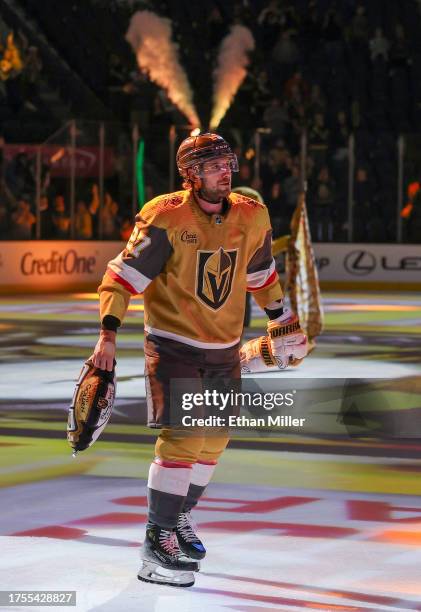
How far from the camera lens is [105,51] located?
33156 mm

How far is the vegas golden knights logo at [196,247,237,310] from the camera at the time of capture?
5586 mm

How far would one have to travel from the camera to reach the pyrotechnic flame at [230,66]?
1259 inches

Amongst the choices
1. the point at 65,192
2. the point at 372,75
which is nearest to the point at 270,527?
the point at 65,192

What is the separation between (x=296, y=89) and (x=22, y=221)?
8.36 m

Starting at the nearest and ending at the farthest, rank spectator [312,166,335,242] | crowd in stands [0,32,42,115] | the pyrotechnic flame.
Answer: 1. spectator [312,166,335,242]
2. crowd in stands [0,32,42,115]
3. the pyrotechnic flame

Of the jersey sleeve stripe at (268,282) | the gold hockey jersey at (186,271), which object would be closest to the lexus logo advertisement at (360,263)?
the jersey sleeve stripe at (268,282)

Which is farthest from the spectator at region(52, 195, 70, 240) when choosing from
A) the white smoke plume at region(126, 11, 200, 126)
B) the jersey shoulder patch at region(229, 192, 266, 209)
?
the jersey shoulder patch at region(229, 192, 266, 209)

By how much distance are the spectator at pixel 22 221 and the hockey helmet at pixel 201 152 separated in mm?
19306

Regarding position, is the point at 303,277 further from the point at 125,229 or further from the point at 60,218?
the point at 125,229

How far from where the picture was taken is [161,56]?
31594mm

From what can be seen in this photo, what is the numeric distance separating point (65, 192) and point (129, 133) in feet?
5.27

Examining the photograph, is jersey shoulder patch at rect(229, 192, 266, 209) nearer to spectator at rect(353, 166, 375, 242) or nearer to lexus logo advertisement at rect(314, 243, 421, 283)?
spectator at rect(353, 166, 375, 242)

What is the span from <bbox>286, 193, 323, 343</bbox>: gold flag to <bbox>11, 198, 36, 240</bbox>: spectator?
33.1 ft

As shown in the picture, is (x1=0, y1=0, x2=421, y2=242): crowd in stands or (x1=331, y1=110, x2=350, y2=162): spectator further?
(x1=331, y1=110, x2=350, y2=162): spectator
